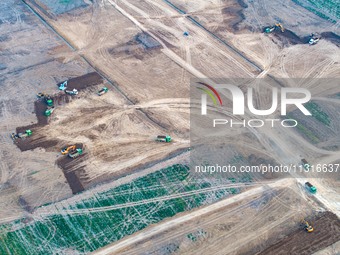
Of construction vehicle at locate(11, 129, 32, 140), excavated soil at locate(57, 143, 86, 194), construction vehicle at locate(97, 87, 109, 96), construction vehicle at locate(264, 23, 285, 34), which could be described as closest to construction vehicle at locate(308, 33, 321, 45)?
construction vehicle at locate(264, 23, 285, 34)

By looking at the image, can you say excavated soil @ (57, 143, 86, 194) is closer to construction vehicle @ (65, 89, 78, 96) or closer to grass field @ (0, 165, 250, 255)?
grass field @ (0, 165, 250, 255)

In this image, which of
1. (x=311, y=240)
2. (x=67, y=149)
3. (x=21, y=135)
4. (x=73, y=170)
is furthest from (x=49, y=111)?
(x=311, y=240)

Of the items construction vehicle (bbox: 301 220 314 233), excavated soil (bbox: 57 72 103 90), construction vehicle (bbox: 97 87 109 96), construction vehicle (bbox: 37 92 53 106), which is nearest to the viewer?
construction vehicle (bbox: 301 220 314 233)

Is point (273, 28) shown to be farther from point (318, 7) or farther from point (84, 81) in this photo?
point (84, 81)

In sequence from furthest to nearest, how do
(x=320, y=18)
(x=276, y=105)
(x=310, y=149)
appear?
1. (x=320, y=18)
2. (x=276, y=105)
3. (x=310, y=149)

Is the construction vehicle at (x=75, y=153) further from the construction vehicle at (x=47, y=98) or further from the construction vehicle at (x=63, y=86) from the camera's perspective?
the construction vehicle at (x=63, y=86)

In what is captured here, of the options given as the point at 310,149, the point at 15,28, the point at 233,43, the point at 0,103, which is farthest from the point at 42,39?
the point at 310,149

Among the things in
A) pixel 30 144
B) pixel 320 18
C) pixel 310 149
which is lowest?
pixel 30 144

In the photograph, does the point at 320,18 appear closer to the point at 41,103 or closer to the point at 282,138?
the point at 282,138
